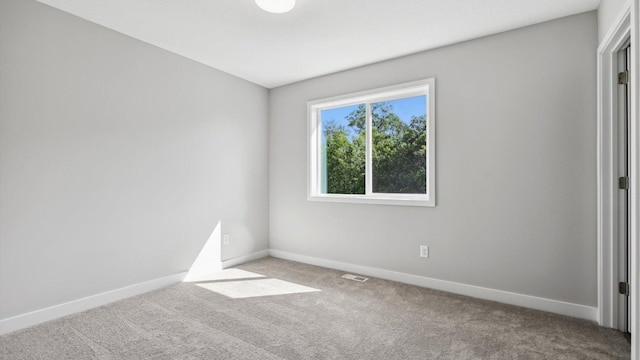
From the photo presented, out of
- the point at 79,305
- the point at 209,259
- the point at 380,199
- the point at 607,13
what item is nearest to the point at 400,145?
the point at 380,199

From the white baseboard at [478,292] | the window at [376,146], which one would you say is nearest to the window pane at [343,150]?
the window at [376,146]

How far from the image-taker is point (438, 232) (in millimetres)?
3119

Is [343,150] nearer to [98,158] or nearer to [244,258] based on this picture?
[244,258]

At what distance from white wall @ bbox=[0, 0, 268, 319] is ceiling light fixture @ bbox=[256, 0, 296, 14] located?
1.53 meters

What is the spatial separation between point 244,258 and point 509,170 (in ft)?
10.8

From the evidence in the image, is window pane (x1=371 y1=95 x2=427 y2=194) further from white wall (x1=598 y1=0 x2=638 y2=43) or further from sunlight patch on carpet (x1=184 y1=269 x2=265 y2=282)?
sunlight patch on carpet (x1=184 y1=269 x2=265 y2=282)

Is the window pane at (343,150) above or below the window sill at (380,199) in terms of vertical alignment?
above

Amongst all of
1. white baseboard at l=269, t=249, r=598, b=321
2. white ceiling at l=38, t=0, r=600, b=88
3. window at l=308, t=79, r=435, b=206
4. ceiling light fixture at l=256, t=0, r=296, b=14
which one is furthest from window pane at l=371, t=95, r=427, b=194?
ceiling light fixture at l=256, t=0, r=296, b=14

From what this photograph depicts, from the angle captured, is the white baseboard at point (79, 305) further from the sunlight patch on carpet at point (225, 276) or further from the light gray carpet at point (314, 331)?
the sunlight patch on carpet at point (225, 276)

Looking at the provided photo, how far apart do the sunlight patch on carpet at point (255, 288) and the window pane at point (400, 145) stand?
4.94ft

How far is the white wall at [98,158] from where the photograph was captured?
2252 millimetres

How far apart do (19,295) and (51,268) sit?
0.24 metres

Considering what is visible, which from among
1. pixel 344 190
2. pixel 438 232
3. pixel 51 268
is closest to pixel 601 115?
pixel 438 232

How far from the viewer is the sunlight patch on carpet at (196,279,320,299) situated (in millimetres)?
3006
